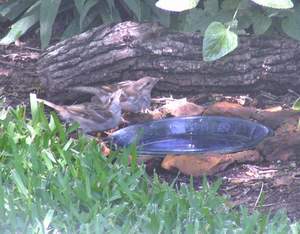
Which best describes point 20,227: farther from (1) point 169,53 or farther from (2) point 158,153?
(1) point 169,53

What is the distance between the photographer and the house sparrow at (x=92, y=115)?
21.1 ft

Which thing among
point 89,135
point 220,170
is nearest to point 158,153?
point 220,170

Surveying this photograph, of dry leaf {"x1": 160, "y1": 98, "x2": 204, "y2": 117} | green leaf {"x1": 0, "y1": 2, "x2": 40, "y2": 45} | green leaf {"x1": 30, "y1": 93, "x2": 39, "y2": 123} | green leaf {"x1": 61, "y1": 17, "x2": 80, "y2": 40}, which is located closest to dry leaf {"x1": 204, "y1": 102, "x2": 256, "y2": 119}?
dry leaf {"x1": 160, "y1": 98, "x2": 204, "y2": 117}

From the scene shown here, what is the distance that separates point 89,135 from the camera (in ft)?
21.2

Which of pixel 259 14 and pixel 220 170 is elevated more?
pixel 259 14

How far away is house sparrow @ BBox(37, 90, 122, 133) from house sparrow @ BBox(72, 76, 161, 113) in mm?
212

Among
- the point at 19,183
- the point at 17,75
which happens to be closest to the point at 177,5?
the point at 19,183

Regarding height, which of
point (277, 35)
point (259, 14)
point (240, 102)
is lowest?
point (240, 102)

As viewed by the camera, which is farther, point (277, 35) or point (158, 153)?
point (277, 35)

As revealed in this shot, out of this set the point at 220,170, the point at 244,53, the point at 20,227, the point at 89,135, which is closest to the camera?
the point at 20,227

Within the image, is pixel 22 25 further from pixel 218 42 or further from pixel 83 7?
pixel 218 42

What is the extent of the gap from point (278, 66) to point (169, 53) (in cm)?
82

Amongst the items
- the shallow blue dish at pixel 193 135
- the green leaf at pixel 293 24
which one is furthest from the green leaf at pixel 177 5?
the green leaf at pixel 293 24

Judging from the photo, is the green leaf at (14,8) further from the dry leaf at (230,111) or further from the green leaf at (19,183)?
the green leaf at (19,183)
